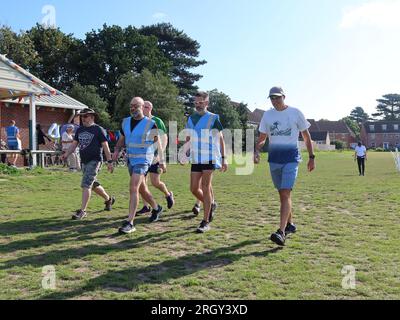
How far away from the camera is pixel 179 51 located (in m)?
64.9

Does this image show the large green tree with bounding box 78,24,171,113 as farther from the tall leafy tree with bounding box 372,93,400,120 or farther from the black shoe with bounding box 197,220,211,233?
the tall leafy tree with bounding box 372,93,400,120

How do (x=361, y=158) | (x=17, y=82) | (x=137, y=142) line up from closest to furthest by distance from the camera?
(x=137, y=142) → (x=17, y=82) → (x=361, y=158)

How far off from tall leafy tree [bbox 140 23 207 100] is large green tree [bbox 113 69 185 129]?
968 inches

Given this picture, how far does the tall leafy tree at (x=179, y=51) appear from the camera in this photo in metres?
63.2

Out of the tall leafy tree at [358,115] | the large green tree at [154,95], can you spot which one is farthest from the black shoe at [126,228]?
the tall leafy tree at [358,115]

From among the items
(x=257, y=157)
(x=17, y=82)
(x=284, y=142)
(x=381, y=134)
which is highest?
(x=381, y=134)

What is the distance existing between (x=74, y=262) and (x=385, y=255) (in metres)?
3.55

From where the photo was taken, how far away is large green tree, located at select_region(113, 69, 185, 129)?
3616 centimetres

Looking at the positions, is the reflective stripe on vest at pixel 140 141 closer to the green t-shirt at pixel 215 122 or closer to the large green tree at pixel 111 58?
the green t-shirt at pixel 215 122

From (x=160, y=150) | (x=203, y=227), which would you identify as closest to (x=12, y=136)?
(x=160, y=150)

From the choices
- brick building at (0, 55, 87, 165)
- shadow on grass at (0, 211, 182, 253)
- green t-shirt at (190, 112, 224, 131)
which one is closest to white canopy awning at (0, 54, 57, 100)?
brick building at (0, 55, 87, 165)

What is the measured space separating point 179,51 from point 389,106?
101 meters

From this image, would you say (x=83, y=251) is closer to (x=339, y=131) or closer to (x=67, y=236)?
(x=67, y=236)
